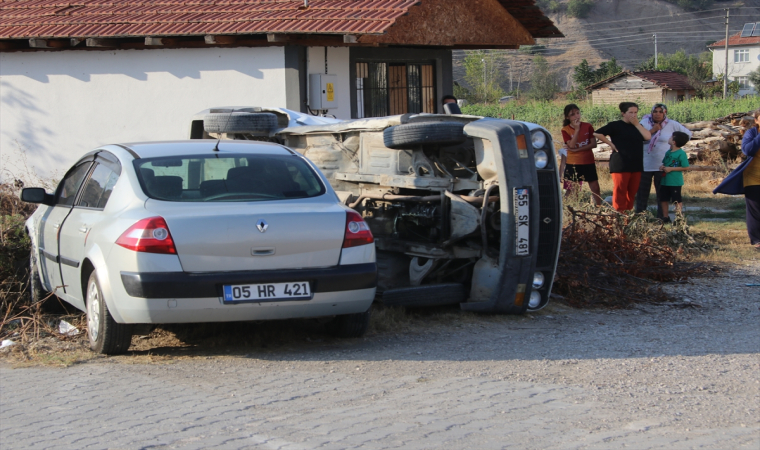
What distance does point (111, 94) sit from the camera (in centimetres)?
1452

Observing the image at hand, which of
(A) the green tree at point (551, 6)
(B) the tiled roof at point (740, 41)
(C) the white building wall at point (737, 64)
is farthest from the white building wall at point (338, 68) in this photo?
(A) the green tree at point (551, 6)

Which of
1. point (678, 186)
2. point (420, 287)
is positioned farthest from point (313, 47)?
point (420, 287)

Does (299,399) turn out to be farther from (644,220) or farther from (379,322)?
(644,220)

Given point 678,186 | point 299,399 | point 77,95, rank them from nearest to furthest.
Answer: point 299,399
point 678,186
point 77,95

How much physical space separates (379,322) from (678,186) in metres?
6.91

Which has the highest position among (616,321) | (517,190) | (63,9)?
(63,9)

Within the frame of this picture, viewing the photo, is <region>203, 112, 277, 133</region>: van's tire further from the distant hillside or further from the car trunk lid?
the distant hillside

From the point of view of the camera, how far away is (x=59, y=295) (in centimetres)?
657

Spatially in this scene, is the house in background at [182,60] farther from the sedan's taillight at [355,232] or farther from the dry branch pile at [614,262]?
the sedan's taillight at [355,232]

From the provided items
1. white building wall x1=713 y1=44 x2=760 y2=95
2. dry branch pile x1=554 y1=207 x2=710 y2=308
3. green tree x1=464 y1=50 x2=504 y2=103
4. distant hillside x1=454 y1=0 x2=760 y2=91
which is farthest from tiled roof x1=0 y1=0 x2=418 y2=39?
white building wall x1=713 y1=44 x2=760 y2=95

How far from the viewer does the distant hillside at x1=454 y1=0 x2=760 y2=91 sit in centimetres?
11238

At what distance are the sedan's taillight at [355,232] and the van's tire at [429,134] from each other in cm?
125

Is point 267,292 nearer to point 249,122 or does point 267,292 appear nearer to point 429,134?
point 429,134

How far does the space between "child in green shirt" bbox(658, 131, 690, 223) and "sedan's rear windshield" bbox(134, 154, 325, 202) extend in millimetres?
7224
